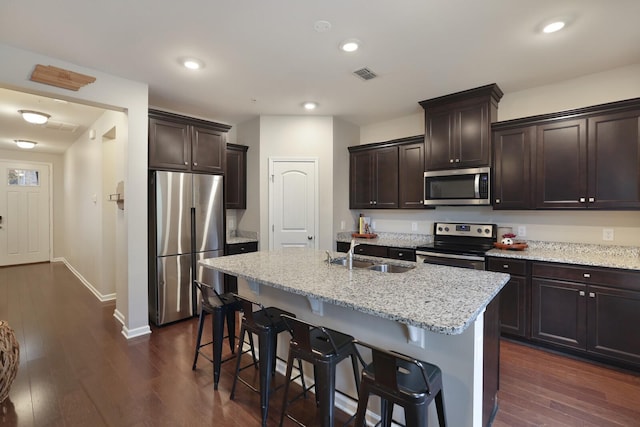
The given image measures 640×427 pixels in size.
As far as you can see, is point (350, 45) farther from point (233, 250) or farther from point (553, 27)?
point (233, 250)

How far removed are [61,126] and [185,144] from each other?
2697 millimetres

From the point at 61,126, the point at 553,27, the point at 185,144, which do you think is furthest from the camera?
the point at 61,126

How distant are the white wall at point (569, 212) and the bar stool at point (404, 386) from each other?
2804 millimetres

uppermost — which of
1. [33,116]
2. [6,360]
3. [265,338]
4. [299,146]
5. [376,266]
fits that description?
[33,116]

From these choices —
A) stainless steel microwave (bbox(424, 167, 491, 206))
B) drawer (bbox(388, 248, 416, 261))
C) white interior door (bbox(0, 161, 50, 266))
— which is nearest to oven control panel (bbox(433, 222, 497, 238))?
stainless steel microwave (bbox(424, 167, 491, 206))

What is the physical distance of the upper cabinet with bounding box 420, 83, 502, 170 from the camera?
11.2ft

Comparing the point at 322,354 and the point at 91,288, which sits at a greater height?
the point at 322,354

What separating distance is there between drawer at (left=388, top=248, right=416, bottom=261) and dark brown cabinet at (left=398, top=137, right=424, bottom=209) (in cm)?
67

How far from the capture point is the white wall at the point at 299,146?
4430mm

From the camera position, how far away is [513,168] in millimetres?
3303

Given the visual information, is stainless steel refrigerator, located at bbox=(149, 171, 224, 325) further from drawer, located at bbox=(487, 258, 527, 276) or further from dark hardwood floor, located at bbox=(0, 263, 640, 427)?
drawer, located at bbox=(487, 258, 527, 276)

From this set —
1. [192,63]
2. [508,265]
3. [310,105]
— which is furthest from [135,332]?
[508,265]

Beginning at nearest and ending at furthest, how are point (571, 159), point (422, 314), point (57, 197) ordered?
point (422, 314)
point (571, 159)
point (57, 197)

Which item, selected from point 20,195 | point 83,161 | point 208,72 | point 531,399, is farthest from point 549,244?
point 20,195
